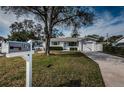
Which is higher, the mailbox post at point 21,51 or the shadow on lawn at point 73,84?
the mailbox post at point 21,51

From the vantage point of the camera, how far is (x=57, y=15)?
9.80 meters

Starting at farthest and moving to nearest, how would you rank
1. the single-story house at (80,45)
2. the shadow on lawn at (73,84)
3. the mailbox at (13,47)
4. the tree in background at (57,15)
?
the single-story house at (80,45) → the tree in background at (57,15) → the shadow on lawn at (73,84) → the mailbox at (13,47)

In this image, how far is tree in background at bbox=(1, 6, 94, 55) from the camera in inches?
353

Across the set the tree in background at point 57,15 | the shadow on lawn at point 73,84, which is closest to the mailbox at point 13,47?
the shadow on lawn at point 73,84

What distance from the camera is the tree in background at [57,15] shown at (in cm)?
896

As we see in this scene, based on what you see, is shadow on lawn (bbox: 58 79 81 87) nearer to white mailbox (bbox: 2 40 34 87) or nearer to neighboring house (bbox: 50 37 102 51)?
white mailbox (bbox: 2 40 34 87)

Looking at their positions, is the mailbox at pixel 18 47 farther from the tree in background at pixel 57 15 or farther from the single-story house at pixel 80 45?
the single-story house at pixel 80 45

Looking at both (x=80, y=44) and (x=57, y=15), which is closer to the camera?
(x=57, y=15)

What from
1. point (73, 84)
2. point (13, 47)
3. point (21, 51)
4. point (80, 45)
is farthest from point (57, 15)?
point (13, 47)

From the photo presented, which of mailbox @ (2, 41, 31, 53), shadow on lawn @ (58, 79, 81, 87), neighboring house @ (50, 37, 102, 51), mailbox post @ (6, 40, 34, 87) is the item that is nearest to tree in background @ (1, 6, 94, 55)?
shadow on lawn @ (58, 79, 81, 87)

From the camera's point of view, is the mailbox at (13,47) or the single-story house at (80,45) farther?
the single-story house at (80,45)

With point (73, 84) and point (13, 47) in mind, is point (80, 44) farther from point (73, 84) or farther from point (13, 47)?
point (13, 47)
